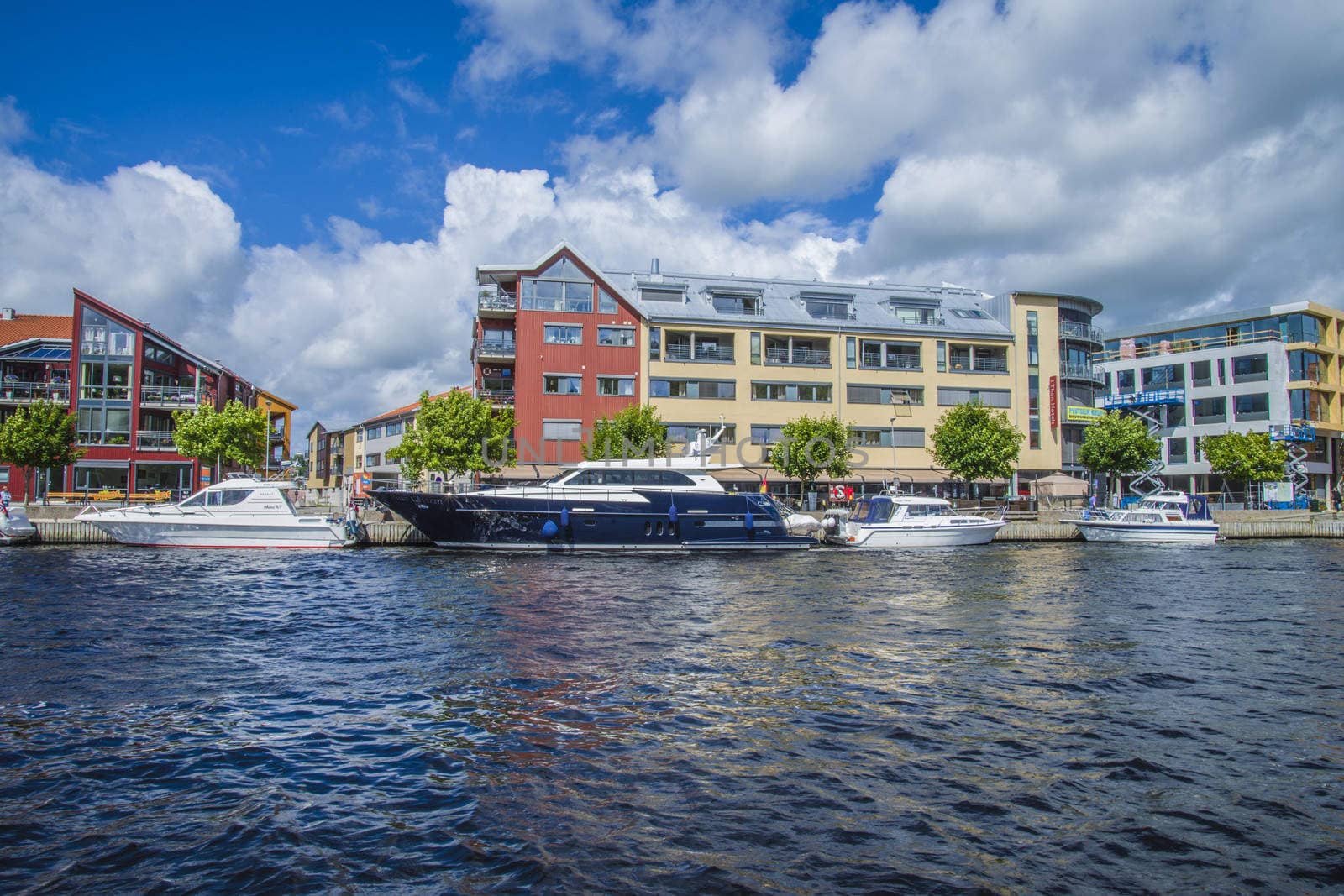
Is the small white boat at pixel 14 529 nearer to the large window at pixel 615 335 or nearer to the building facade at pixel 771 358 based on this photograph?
the building facade at pixel 771 358

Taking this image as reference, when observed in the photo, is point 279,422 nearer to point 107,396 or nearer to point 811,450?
point 107,396

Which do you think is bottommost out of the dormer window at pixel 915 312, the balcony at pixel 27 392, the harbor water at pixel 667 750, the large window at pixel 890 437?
the harbor water at pixel 667 750

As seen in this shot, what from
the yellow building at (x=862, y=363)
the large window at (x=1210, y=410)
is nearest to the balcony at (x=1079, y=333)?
the yellow building at (x=862, y=363)

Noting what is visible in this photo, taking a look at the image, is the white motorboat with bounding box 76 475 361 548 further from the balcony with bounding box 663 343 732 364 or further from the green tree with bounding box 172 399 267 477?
the balcony with bounding box 663 343 732 364

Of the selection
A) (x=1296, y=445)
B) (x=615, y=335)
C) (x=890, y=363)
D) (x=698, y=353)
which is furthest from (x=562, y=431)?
(x=1296, y=445)

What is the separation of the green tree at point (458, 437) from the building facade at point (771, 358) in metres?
4.69

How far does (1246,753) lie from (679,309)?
54.1 meters

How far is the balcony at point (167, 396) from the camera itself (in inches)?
2325

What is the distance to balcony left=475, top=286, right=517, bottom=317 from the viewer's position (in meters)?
56.4

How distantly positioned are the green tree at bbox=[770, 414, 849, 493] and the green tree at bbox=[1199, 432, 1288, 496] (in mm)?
29420

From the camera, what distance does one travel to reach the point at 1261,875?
5965 millimetres

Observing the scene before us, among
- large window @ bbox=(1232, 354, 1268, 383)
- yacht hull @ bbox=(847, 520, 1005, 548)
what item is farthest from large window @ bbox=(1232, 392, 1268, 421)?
yacht hull @ bbox=(847, 520, 1005, 548)

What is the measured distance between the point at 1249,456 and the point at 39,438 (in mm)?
76025

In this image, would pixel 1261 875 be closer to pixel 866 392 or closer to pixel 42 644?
pixel 42 644
